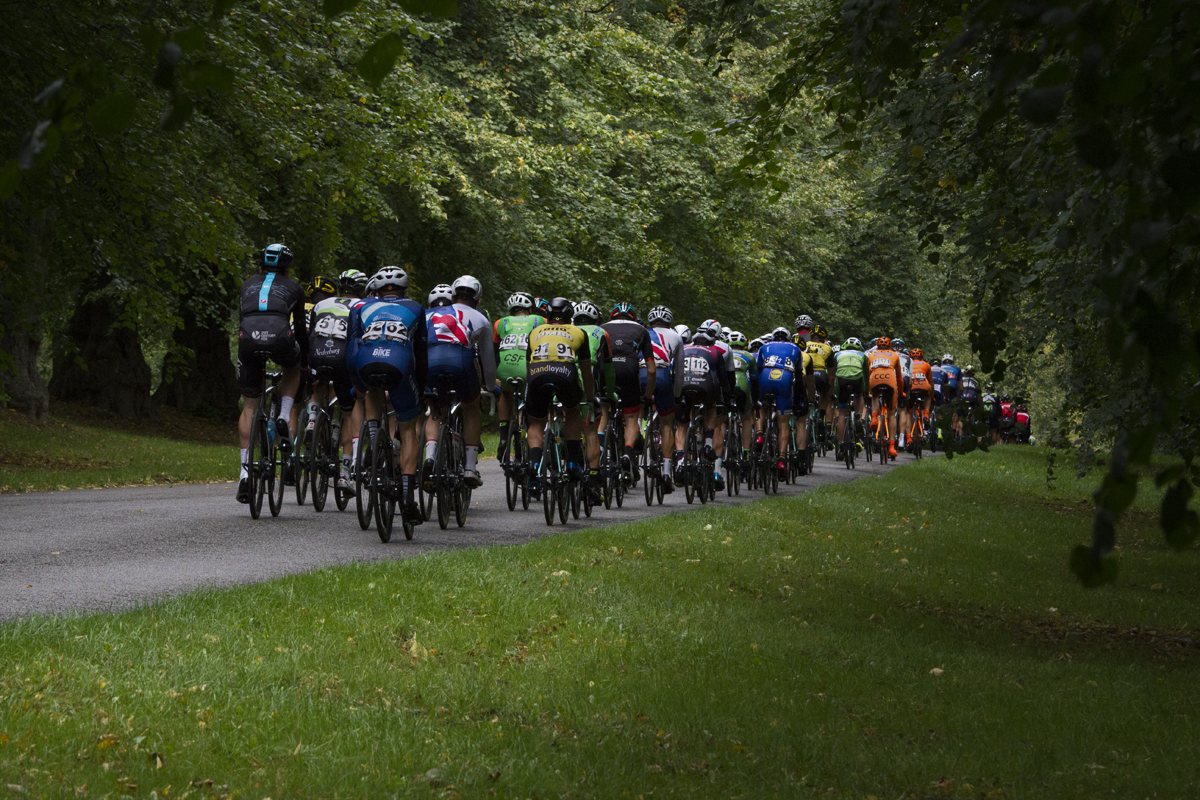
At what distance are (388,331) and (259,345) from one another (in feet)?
5.55

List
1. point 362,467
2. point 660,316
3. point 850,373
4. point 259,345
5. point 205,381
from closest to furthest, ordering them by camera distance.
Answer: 1. point 362,467
2. point 259,345
3. point 660,316
4. point 850,373
5. point 205,381

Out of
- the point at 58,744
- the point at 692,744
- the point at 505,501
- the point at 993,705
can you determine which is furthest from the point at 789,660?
the point at 505,501

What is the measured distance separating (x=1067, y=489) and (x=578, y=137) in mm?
11908

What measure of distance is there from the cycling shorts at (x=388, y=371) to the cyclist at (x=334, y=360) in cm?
159

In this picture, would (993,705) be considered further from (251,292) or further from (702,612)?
(251,292)

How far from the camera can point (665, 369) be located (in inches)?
643

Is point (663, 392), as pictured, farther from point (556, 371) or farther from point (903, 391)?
point (903, 391)

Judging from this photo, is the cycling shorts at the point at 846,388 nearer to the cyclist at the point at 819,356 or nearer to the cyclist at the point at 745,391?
the cyclist at the point at 819,356

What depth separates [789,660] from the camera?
281 inches

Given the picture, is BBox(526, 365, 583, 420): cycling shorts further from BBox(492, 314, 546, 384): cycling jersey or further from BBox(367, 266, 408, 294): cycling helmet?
BBox(367, 266, 408, 294): cycling helmet

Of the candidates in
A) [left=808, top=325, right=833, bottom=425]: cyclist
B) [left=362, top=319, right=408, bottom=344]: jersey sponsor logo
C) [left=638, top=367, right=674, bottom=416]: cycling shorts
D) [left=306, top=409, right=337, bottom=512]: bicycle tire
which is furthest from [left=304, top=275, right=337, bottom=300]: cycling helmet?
[left=808, top=325, right=833, bottom=425]: cyclist

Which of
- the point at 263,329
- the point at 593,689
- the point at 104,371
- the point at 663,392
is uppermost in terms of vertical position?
the point at 104,371

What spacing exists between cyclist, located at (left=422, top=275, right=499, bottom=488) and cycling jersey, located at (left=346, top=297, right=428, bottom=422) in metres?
0.70

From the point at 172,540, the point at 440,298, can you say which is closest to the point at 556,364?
the point at 440,298
